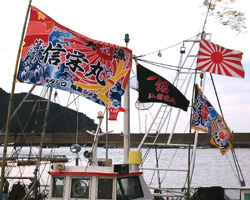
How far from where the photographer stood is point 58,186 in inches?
706

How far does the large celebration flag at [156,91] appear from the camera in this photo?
19172 millimetres

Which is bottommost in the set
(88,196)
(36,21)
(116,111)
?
(88,196)

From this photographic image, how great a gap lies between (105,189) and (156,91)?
4588 millimetres

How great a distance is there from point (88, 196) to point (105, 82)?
14.4ft

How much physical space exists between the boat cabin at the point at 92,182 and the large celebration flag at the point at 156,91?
322 centimetres

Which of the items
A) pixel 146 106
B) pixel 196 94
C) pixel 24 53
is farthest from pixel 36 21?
pixel 146 106

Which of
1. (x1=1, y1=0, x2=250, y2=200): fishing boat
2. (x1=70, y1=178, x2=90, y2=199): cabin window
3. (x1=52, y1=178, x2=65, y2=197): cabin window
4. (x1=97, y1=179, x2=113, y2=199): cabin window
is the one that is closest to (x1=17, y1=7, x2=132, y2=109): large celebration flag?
(x1=1, y1=0, x2=250, y2=200): fishing boat

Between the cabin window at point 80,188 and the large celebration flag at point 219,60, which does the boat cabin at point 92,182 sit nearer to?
the cabin window at point 80,188

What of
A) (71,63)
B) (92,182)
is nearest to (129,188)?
(92,182)

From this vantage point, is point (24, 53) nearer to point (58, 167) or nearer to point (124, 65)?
point (124, 65)

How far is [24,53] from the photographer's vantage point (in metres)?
15.1

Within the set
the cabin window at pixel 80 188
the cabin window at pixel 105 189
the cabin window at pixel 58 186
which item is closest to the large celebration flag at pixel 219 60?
the cabin window at pixel 105 189

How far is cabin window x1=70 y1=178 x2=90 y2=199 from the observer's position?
17406 mm

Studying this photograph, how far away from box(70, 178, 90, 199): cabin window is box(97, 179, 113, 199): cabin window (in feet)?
1.52
